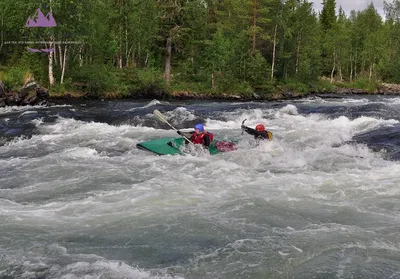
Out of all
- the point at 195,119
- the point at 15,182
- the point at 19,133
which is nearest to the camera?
the point at 15,182

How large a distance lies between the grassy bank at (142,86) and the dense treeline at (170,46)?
68 millimetres

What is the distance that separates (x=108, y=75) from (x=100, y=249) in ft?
69.3

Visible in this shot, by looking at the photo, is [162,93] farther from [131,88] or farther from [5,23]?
[5,23]

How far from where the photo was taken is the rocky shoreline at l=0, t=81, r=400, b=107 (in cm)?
2006

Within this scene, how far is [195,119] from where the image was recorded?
1714 cm

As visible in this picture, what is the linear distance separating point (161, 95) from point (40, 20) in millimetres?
8291

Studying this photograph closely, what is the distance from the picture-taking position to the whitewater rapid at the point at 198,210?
529 centimetres

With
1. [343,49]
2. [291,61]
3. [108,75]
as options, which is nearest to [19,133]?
[108,75]

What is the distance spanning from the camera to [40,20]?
2262 centimetres

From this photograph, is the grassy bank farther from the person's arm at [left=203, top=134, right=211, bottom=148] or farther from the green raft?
the person's arm at [left=203, top=134, right=211, bottom=148]

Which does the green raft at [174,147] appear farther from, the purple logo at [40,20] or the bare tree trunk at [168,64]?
the bare tree trunk at [168,64]

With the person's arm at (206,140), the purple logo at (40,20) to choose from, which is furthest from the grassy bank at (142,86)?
the person's arm at (206,140)

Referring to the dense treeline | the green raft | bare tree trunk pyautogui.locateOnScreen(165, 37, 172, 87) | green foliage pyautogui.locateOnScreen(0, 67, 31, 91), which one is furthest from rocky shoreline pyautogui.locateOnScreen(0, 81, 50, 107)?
the green raft

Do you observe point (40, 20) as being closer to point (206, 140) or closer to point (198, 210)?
point (206, 140)
